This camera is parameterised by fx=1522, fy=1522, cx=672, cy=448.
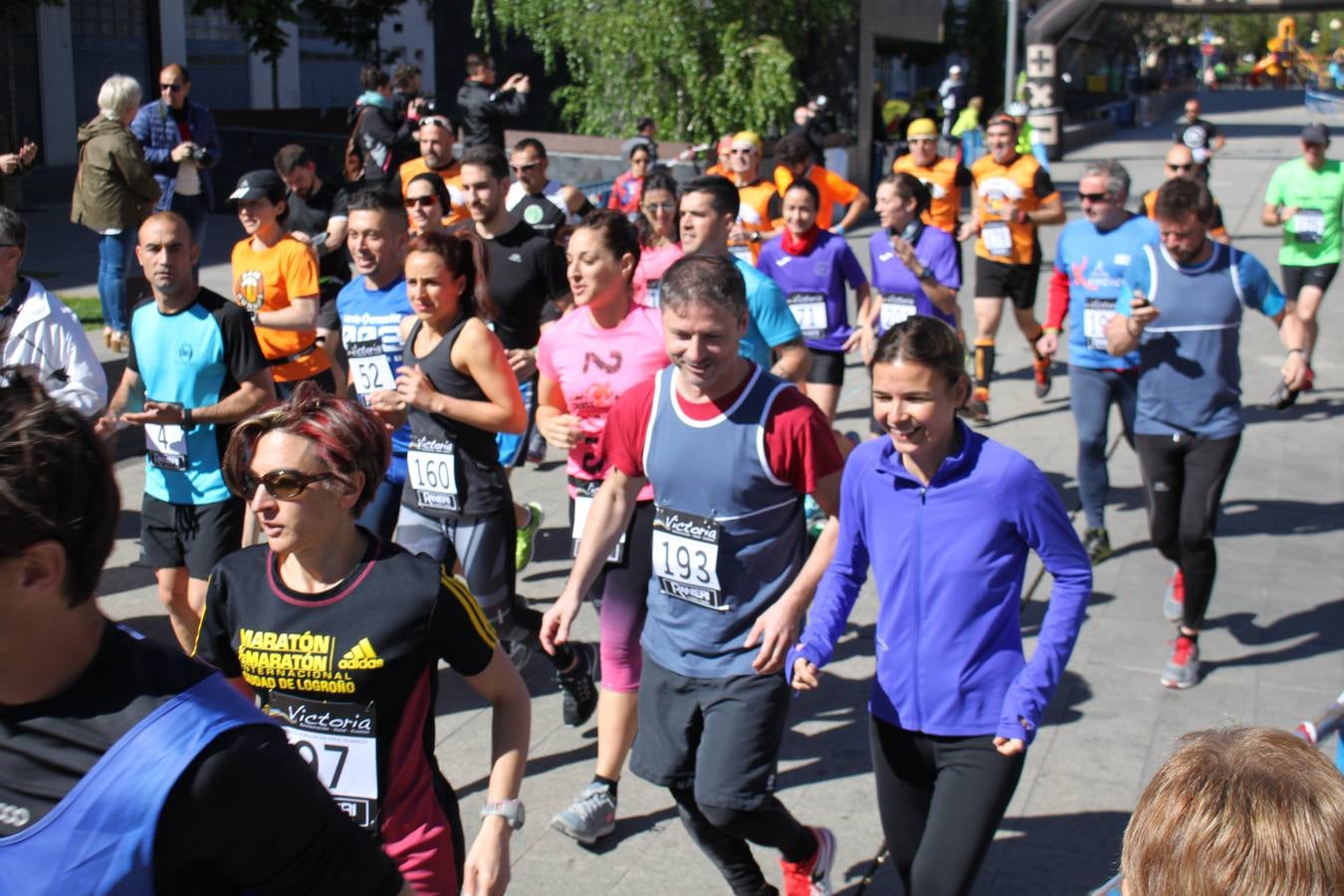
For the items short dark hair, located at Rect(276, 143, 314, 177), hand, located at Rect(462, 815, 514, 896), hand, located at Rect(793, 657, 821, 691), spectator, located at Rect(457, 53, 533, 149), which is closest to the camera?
hand, located at Rect(462, 815, 514, 896)

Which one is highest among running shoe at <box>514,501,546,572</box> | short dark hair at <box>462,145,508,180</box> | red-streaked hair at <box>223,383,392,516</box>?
short dark hair at <box>462,145,508,180</box>

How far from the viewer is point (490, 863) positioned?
112 inches

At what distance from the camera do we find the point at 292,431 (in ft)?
9.89

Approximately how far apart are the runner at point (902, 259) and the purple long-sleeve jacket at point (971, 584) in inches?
188

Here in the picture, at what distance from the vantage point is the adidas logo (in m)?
2.88

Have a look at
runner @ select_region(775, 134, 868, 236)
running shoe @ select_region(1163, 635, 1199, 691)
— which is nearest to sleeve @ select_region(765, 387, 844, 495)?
running shoe @ select_region(1163, 635, 1199, 691)

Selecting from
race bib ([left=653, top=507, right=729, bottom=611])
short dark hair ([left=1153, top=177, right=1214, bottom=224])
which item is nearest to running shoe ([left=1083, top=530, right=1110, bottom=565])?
short dark hair ([left=1153, top=177, right=1214, bottom=224])

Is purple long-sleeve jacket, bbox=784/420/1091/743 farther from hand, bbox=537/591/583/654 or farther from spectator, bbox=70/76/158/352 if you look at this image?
spectator, bbox=70/76/158/352

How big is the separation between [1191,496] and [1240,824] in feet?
15.5

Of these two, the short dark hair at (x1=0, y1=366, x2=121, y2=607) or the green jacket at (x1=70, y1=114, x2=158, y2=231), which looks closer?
the short dark hair at (x1=0, y1=366, x2=121, y2=607)

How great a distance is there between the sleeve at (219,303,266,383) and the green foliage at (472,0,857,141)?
16.5 metres

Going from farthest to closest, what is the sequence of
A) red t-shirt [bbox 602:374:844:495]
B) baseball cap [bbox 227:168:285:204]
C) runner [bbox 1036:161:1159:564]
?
runner [bbox 1036:161:1159:564] → baseball cap [bbox 227:168:285:204] → red t-shirt [bbox 602:374:844:495]

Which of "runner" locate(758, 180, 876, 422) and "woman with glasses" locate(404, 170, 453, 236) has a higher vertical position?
"woman with glasses" locate(404, 170, 453, 236)

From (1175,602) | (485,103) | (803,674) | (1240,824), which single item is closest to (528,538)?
(1175,602)
